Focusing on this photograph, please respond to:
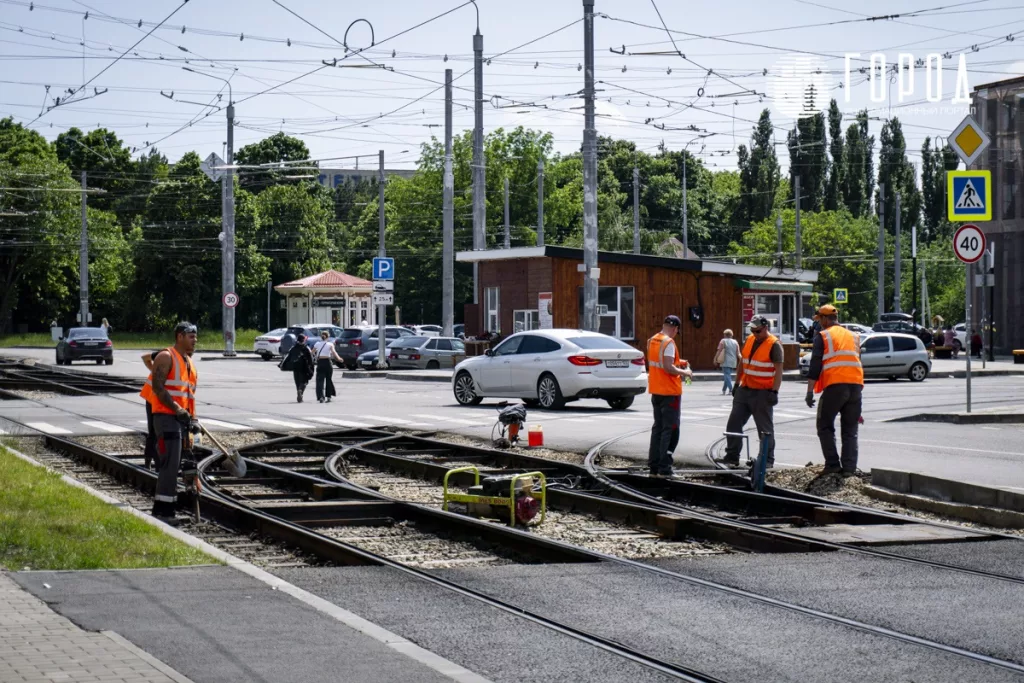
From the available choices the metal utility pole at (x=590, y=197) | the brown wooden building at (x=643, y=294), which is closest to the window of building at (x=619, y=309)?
the brown wooden building at (x=643, y=294)

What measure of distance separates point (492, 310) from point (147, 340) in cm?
4732

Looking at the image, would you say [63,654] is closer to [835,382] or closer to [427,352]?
[835,382]

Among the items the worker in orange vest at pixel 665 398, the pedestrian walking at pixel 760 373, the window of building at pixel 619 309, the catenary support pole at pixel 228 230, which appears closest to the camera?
the pedestrian walking at pixel 760 373

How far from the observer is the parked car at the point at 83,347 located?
54844mm

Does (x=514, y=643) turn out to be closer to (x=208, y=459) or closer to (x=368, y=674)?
(x=368, y=674)

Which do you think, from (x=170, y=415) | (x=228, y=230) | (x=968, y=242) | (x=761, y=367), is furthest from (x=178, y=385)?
(x=228, y=230)

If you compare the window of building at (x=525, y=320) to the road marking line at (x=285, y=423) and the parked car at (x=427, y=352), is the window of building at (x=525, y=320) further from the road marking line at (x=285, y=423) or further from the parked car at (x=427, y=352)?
the road marking line at (x=285, y=423)

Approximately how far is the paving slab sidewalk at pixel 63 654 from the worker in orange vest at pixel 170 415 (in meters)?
4.75

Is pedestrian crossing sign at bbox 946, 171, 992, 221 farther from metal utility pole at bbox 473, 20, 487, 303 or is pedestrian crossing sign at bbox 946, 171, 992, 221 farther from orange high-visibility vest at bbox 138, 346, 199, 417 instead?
metal utility pole at bbox 473, 20, 487, 303

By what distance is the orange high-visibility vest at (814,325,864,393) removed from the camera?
48.7 feet

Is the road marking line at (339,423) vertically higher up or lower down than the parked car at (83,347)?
lower down

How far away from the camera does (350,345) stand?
54719mm

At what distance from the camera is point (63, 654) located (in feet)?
21.3

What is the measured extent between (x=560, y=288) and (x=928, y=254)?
63.8 meters
